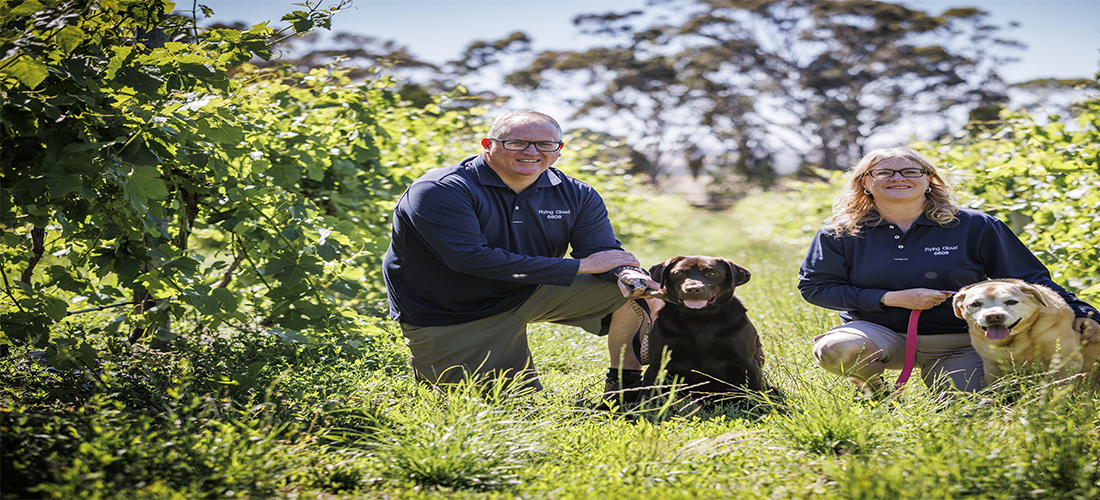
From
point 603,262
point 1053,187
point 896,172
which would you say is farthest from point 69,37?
point 1053,187

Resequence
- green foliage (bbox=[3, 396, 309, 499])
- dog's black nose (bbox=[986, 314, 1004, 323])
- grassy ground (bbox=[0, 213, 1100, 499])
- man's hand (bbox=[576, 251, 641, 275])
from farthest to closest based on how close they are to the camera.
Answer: man's hand (bbox=[576, 251, 641, 275]) → dog's black nose (bbox=[986, 314, 1004, 323]) → grassy ground (bbox=[0, 213, 1100, 499]) → green foliage (bbox=[3, 396, 309, 499])

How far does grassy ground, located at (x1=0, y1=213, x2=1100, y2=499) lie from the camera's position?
2008 millimetres

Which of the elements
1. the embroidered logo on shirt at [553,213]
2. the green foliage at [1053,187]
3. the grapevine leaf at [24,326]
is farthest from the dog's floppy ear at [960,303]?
the grapevine leaf at [24,326]

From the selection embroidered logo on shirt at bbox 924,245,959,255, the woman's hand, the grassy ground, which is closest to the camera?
the grassy ground

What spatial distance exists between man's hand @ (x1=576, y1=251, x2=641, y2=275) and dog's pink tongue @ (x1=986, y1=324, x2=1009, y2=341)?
55.7 inches

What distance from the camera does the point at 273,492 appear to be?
6.71 feet

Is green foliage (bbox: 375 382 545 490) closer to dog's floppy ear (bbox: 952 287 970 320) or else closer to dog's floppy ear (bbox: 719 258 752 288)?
dog's floppy ear (bbox: 719 258 752 288)

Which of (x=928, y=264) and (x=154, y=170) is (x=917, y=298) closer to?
(x=928, y=264)

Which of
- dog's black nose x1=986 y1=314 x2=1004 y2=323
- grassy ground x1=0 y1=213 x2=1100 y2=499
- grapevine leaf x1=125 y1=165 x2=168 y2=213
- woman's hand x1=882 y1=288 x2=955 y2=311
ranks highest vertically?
grapevine leaf x1=125 y1=165 x2=168 y2=213

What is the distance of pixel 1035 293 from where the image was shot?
2668 millimetres

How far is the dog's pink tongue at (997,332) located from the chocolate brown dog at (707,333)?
0.85 metres

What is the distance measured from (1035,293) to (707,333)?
1.20 m

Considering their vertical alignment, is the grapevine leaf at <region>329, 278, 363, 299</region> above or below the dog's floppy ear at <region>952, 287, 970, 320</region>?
above

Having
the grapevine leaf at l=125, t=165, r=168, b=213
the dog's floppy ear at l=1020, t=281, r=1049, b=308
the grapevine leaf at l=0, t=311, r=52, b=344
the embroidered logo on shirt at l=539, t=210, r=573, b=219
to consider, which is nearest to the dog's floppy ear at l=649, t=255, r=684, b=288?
the embroidered logo on shirt at l=539, t=210, r=573, b=219
